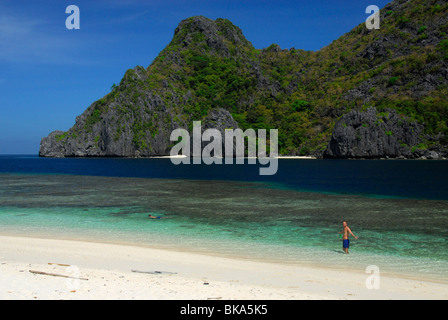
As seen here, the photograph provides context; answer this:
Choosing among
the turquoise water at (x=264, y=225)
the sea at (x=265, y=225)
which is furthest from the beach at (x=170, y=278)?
the turquoise water at (x=264, y=225)

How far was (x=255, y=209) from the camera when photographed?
35.3m

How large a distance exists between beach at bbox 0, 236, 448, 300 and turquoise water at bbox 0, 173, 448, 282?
8.15 ft

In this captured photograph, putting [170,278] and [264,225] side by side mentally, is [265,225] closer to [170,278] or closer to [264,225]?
[264,225]

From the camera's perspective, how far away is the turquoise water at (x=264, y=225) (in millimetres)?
18453

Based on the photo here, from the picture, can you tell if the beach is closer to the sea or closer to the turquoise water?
the sea

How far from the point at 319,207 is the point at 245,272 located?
23.9m

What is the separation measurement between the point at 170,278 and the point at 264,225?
15166 millimetres

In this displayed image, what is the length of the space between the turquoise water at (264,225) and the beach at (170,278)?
2484 millimetres

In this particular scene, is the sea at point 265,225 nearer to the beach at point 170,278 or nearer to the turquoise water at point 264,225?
the turquoise water at point 264,225

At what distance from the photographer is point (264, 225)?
27031mm

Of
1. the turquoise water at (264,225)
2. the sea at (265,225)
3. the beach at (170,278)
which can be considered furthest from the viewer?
the turquoise water at (264,225)

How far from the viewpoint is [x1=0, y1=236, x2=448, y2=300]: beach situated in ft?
34.3
